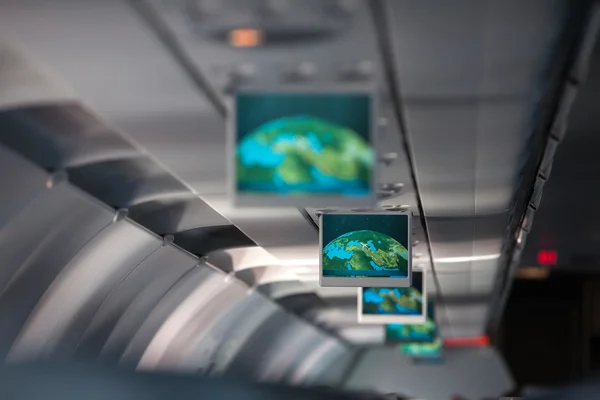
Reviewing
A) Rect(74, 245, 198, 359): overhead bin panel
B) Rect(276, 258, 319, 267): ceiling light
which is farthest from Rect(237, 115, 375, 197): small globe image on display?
Rect(276, 258, 319, 267): ceiling light

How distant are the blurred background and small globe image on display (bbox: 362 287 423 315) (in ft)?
2.54

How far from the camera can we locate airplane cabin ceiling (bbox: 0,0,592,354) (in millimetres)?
6242

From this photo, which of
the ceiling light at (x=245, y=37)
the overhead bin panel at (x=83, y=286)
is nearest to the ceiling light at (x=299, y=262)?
the overhead bin panel at (x=83, y=286)

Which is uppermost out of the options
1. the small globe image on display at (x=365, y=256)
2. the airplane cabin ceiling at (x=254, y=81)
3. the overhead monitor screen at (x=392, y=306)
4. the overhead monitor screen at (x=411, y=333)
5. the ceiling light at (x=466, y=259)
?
the airplane cabin ceiling at (x=254, y=81)

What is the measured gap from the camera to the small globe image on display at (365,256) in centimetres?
1195

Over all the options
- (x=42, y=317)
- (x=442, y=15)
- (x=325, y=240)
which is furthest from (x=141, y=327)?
(x=442, y=15)

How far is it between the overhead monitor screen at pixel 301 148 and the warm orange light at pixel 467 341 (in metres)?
29.0

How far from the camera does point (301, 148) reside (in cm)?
732

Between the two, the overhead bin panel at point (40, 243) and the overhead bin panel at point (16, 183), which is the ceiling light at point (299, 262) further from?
the overhead bin panel at point (16, 183)

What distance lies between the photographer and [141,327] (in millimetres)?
16406

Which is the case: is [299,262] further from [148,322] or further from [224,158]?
[224,158]

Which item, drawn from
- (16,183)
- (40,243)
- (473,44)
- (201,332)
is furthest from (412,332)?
(473,44)

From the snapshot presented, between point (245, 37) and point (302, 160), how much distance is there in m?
1.10

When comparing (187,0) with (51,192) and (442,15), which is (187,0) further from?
(51,192)
